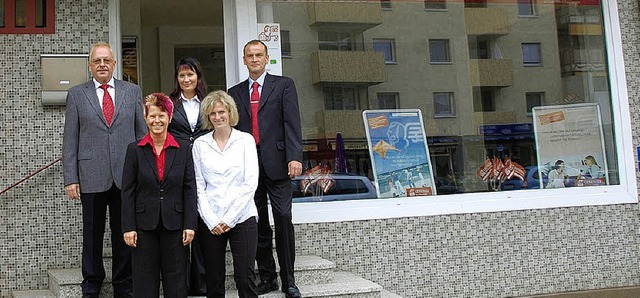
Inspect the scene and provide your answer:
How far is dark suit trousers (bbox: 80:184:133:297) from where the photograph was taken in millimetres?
4512

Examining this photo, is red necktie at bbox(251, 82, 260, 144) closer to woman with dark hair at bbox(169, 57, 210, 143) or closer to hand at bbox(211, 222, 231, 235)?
woman with dark hair at bbox(169, 57, 210, 143)

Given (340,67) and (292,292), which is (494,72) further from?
(292,292)

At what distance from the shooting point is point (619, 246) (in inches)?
250

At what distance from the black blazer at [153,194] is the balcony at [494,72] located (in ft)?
11.7

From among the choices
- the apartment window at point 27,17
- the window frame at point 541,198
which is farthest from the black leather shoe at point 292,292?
the apartment window at point 27,17

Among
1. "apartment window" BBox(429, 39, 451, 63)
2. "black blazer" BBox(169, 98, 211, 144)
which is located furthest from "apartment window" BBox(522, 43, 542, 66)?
"black blazer" BBox(169, 98, 211, 144)

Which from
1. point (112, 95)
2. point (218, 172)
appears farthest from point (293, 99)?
point (112, 95)

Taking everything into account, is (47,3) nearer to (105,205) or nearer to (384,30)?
(105,205)

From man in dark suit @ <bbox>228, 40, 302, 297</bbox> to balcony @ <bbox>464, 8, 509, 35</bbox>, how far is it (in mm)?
2656

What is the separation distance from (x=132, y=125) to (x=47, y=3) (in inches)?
64.5

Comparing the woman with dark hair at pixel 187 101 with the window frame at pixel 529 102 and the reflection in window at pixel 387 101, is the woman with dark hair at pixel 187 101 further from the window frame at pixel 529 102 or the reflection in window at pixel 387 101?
the window frame at pixel 529 102

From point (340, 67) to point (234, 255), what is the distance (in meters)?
2.64

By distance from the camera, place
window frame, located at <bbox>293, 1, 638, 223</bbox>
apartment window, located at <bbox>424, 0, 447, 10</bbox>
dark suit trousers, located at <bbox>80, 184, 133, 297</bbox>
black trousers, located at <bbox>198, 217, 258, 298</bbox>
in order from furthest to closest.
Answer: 1. apartment window, located at <bbox>424, 0, 447, 10</bbox>
2. window frame, located at <bbox>293, 1, 638, 223</bbox>
3. dark suit trousers, located at <bbox>80, 184, 133, 297</bbox>
4. black trousers, located at <bbox>198, 217, 258, 298</bbox>

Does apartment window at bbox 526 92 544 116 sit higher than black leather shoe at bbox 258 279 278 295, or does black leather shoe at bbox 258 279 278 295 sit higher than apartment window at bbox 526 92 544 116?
apartment window at bbox 526 92 544 116
